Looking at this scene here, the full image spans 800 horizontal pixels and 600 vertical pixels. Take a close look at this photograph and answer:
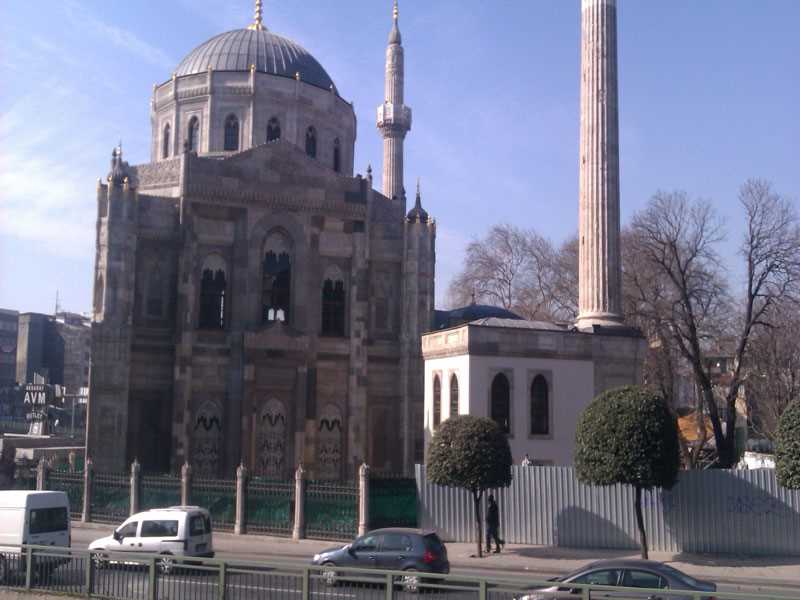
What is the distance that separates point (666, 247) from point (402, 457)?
50.2ft

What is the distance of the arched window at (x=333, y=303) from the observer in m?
36.7

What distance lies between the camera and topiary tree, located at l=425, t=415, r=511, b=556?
23062 millimetres

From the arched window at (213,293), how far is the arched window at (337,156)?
10643 millimetres

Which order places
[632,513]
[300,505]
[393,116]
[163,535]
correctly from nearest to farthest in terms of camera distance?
[163,535] → [632,513] → [300,505] → [393,116]

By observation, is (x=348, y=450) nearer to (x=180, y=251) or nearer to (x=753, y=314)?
(x=180, y=251)

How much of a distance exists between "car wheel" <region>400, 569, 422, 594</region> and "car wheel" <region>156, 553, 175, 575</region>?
11.1 ft

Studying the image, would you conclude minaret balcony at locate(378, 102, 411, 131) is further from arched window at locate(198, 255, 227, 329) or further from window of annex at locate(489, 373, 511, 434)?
window of annex at locate(489, 373, 511, 434)

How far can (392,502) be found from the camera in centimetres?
2548

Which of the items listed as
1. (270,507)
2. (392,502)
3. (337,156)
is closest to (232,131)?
(337,156)

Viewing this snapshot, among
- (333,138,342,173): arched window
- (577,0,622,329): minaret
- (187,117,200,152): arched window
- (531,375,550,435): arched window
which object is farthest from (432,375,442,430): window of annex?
(187,117,200,152): arched window

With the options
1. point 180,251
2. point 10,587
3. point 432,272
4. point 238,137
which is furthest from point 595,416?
point 238,137

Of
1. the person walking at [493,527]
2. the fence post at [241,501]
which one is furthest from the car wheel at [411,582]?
the fence post at [241,501]

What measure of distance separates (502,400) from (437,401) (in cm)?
333

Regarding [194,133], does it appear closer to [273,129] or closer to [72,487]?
[273,129]
